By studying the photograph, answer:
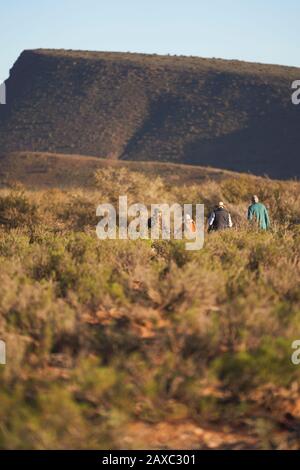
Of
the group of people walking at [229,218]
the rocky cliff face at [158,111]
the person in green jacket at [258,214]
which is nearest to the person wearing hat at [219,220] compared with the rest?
the group of people walking at [229,218]

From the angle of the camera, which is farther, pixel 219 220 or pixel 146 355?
pixel 219 220

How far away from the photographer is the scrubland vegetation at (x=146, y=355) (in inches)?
221

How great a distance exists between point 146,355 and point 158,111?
90.4 metres

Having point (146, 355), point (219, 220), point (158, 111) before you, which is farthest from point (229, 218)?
point (158, 111)

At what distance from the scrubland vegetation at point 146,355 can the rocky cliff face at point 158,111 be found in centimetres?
7370

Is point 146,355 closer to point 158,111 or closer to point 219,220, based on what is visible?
point 219,220

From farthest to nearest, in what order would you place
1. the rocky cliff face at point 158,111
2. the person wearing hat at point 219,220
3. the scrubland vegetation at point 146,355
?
the rocky cliff face at point 158,111
the person wearing hat at point 219,220
the scrubland vegetation at point 146,355

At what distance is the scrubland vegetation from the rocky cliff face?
73.7 meters

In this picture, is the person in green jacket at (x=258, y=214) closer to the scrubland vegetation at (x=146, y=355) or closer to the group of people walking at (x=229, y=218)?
the group of people walking at (x=229, y=218)

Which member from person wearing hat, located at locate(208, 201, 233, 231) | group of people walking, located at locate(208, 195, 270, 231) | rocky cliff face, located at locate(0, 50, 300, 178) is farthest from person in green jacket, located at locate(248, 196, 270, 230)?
rocky cliff face, located at locate(0, 50, 300, 178)

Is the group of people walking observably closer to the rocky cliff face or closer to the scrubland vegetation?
the scrubland vegetation

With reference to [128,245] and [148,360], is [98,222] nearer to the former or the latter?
[128,245]

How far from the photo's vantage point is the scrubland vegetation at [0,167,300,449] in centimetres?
562

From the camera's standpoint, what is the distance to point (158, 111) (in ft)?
314
